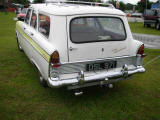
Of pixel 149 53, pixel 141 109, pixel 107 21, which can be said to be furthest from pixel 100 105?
pixel 149 53

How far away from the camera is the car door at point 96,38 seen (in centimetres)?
332

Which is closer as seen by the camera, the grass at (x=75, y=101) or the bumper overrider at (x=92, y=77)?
the bumper overrider at (x=92, y=77)

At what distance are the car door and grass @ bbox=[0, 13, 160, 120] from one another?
0.98m

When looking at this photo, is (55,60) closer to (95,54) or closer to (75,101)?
(95,54)

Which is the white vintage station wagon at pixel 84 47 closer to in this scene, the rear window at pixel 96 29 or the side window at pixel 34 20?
the rear window at pixel 96 29

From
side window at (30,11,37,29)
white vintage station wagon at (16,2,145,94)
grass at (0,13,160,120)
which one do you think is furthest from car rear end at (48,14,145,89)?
side window at (30,11,37,29)

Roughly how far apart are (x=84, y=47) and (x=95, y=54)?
0.28 m

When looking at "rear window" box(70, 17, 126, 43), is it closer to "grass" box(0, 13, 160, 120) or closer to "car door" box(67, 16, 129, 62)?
"car door" box(67, 16, 129, 62)

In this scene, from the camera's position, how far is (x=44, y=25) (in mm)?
3852

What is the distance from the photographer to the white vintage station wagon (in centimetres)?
324

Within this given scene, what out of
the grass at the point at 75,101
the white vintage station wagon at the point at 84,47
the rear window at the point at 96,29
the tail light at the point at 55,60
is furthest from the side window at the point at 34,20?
the tail light at the point at 55,60

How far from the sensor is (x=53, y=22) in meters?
3.35

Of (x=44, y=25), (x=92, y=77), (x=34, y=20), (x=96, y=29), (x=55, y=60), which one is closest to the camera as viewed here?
(x=55, y=60)

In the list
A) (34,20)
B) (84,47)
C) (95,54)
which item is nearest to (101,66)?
(95,54)
